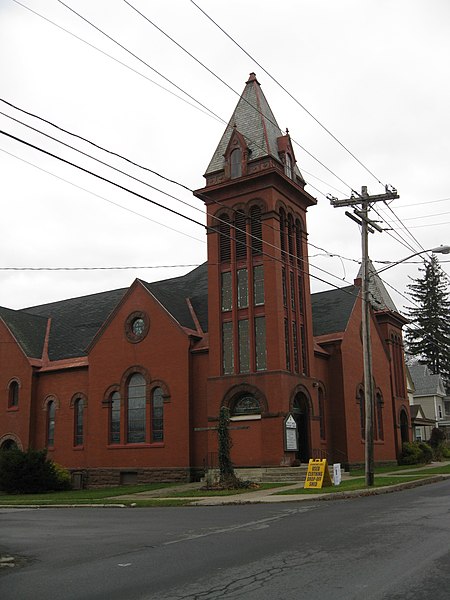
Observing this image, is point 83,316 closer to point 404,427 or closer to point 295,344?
point 295,344

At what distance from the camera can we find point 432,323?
83688 mm

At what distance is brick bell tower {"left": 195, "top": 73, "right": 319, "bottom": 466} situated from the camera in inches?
1187

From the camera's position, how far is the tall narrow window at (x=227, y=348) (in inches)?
1245

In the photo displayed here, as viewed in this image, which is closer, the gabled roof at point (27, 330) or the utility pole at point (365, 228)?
the utility pole at point (365, 228)

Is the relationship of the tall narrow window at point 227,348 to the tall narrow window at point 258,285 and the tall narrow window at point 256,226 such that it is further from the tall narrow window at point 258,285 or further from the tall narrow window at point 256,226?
the tall narrow window at point 256,226

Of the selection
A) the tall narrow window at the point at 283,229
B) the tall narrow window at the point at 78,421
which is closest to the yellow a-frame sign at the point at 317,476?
the tall narrow window at the point at 283,229

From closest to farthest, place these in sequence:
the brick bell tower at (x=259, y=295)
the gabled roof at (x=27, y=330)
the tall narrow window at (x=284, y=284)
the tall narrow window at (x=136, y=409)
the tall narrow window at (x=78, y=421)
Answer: the brick bell tower at (x=259, y=295) < the tall narrow window at (x=284, y=284) < the tall narrow window at (x=136, y=409) < the tall narrow window at (x=78, y=421) < the gabled roof at (x=27, y=330)

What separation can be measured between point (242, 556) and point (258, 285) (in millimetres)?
23158

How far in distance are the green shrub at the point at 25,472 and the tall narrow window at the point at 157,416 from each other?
213 inches

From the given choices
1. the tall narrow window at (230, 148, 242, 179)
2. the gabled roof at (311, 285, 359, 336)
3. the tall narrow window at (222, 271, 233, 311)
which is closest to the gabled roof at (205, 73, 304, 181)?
the tall narrow window at (230, 148, 242, 179)

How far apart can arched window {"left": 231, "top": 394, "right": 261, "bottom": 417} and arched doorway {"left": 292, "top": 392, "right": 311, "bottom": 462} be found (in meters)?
2.49

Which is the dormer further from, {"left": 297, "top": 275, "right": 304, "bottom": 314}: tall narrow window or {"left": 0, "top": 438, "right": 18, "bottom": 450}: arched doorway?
{"left": 0, "top": 438, "right": 18, "bottom": 450}: arched doorway

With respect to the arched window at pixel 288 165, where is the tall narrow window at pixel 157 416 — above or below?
below

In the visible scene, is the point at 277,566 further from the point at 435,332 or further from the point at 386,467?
the point at 435,332
